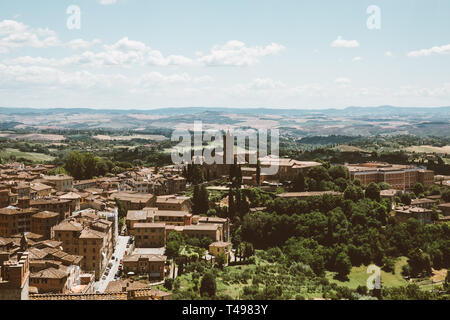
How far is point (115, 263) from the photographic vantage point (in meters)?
23.7

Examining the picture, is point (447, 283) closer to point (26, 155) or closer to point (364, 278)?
point (364, 278)

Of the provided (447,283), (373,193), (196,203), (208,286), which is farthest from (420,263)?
(196,203)

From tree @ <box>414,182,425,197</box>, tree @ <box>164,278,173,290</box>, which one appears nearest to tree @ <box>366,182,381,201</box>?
tree @ <box>414,182,425,197</box>

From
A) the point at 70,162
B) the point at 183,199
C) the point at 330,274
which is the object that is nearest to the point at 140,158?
the point at 70,162

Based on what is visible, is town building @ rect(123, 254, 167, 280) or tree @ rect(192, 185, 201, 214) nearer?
town building @ rect(123, 254, 167, 280)

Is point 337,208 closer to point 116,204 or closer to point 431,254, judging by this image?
point 431,254

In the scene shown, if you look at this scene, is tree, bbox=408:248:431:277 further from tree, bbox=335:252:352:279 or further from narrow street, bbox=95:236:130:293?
narrow street, bbox=95:236:130:293

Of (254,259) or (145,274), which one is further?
(254,259)

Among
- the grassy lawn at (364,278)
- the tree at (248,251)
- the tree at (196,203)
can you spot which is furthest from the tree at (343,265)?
the tree at (196,203)

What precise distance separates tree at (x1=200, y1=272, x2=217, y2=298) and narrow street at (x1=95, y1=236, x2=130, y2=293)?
3704 millimetres

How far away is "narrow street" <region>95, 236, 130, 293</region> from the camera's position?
20.4m

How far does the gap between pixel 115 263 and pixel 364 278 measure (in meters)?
12.3

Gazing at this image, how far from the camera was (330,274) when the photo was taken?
86.4ft

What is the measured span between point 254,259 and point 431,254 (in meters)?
9.98
